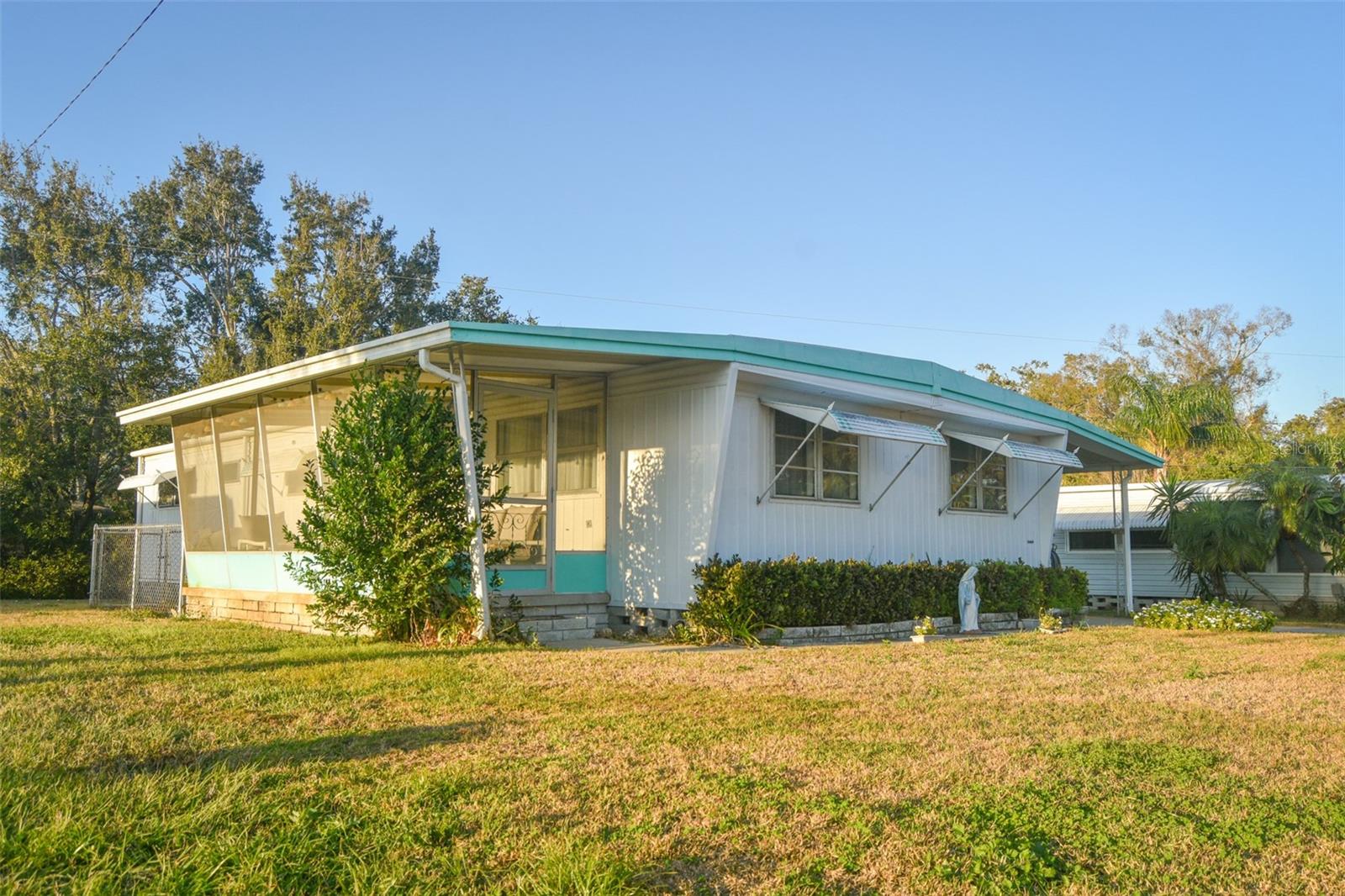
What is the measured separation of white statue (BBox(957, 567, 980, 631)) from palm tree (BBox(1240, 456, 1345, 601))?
8082 millimetres

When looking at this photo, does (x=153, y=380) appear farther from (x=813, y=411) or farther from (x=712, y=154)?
(x=813, y=411)

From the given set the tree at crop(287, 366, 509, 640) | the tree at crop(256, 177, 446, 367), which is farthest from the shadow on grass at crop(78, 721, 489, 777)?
the tree at crop(256, 177, 446, 367)

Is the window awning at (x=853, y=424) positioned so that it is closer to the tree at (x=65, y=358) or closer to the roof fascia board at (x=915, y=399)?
the roof fascia board at (x=915, y=399)

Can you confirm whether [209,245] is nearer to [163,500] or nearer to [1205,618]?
[163,500]

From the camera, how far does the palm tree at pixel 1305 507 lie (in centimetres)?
1816

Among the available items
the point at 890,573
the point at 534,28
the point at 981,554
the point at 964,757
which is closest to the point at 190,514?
the point at 534,28

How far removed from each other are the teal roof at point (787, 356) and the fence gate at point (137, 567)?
8412mm

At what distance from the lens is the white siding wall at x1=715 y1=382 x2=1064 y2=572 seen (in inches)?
482

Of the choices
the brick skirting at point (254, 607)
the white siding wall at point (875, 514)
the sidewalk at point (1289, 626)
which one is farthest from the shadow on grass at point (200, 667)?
the sidewalk at point (1289, 626)

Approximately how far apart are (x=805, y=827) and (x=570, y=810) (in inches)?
39.7

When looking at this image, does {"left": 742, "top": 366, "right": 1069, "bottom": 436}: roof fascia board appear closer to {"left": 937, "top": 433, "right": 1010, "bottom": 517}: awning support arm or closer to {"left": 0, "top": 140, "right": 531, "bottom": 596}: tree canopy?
{"left": 937, "top": 433, "right": 1010, "bottom": 517}: awning support arm

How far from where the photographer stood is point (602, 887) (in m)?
3.54

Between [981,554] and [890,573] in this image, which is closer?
[890,573]

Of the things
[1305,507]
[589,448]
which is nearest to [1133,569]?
[1305,507]
